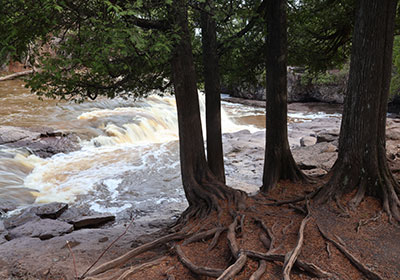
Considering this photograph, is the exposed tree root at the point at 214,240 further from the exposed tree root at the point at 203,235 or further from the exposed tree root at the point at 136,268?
the exposed tree root at the point at 136,268

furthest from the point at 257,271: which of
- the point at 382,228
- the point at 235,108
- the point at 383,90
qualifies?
the point at 235,108

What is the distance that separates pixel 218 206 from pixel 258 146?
9.10 meters

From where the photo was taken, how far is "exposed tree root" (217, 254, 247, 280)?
325 centimetres

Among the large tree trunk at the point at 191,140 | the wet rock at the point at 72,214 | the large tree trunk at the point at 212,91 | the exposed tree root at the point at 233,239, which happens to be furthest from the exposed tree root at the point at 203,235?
the wet rock at the point at 72,214

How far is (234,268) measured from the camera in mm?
3379

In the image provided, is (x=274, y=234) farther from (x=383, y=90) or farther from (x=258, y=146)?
(x=258, y=146)

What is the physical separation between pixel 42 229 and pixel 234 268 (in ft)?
16.3

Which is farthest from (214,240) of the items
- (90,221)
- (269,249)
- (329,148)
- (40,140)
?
(40,140)

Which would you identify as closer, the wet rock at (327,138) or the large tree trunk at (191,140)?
the large tree trunk at (191,140)

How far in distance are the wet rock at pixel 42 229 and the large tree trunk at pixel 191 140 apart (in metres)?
2.76

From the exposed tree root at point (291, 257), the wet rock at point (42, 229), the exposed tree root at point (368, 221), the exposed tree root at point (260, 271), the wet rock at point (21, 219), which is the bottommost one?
the wet rock at point (21, 219)

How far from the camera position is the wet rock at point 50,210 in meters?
7.97

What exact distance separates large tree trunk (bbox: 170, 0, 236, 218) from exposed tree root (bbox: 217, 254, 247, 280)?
1.81 meters

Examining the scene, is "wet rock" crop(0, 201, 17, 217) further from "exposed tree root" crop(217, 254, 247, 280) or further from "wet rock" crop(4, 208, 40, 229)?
"exposed tree root" crop(217, 254, 247, 280)
